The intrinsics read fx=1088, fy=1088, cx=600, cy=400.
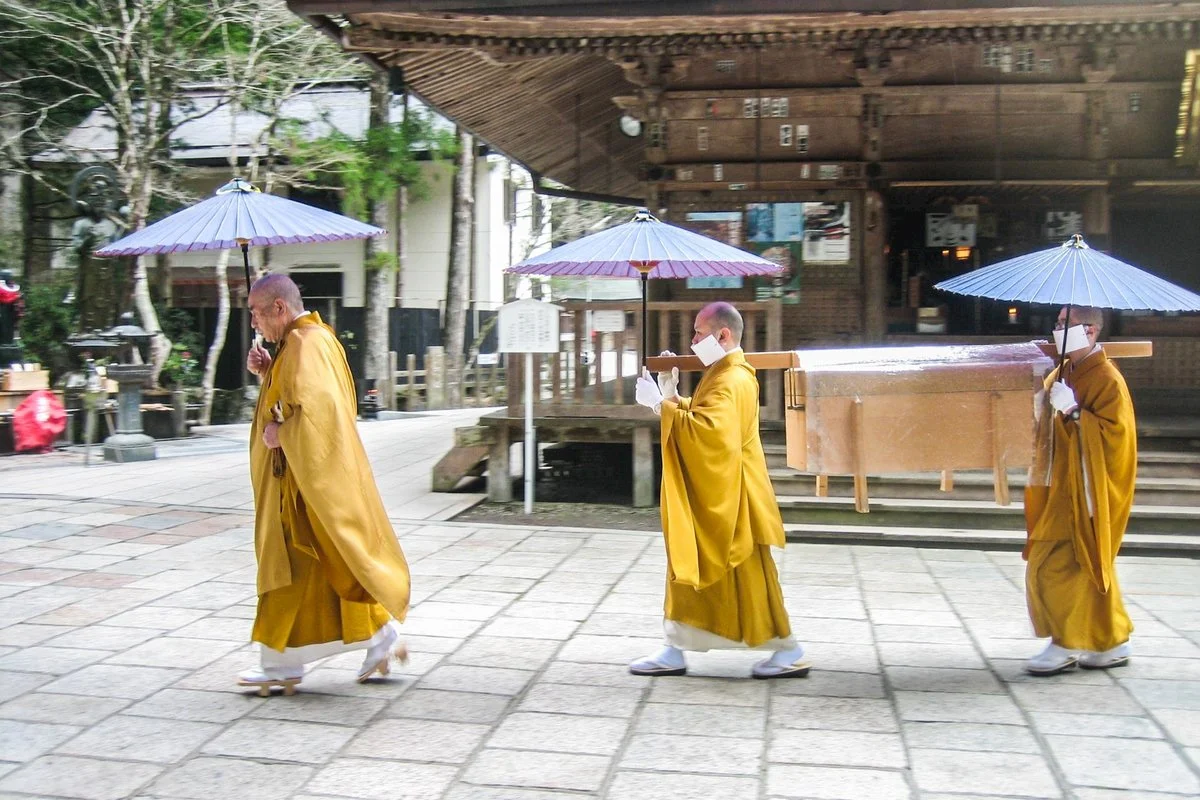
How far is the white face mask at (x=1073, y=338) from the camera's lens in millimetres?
4886

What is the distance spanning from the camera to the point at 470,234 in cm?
2098

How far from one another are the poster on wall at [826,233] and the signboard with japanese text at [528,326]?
2.69 meters

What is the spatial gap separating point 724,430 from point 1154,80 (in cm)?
730

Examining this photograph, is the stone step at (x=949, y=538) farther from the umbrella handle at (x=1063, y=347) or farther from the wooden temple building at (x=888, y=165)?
the umbrella handle at (x=1063, y=347)

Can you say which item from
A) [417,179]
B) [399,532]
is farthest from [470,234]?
[399,532]


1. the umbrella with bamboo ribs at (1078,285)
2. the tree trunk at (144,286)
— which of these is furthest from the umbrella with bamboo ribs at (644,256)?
the tree trunk at (144,286)

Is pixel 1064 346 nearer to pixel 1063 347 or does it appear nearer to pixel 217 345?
pixel 1063 347

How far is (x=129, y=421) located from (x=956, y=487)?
29.4 feet

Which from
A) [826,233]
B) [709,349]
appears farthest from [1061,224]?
[709,349]

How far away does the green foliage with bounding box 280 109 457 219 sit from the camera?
16.5 metres

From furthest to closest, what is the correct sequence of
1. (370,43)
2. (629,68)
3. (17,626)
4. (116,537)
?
(629,68) < (370,43) < (116,537) < (17,626)

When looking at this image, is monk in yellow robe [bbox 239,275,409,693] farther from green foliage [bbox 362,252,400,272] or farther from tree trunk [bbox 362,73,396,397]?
tree trunk [bbox 362,73,396,397]

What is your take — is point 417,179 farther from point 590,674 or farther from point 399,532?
point 590,674

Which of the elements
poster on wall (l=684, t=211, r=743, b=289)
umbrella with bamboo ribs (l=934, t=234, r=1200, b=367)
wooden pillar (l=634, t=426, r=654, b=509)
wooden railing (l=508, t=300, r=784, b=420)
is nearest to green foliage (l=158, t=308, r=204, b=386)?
wooden railing (l=508, t=300, r=784, b=420)
